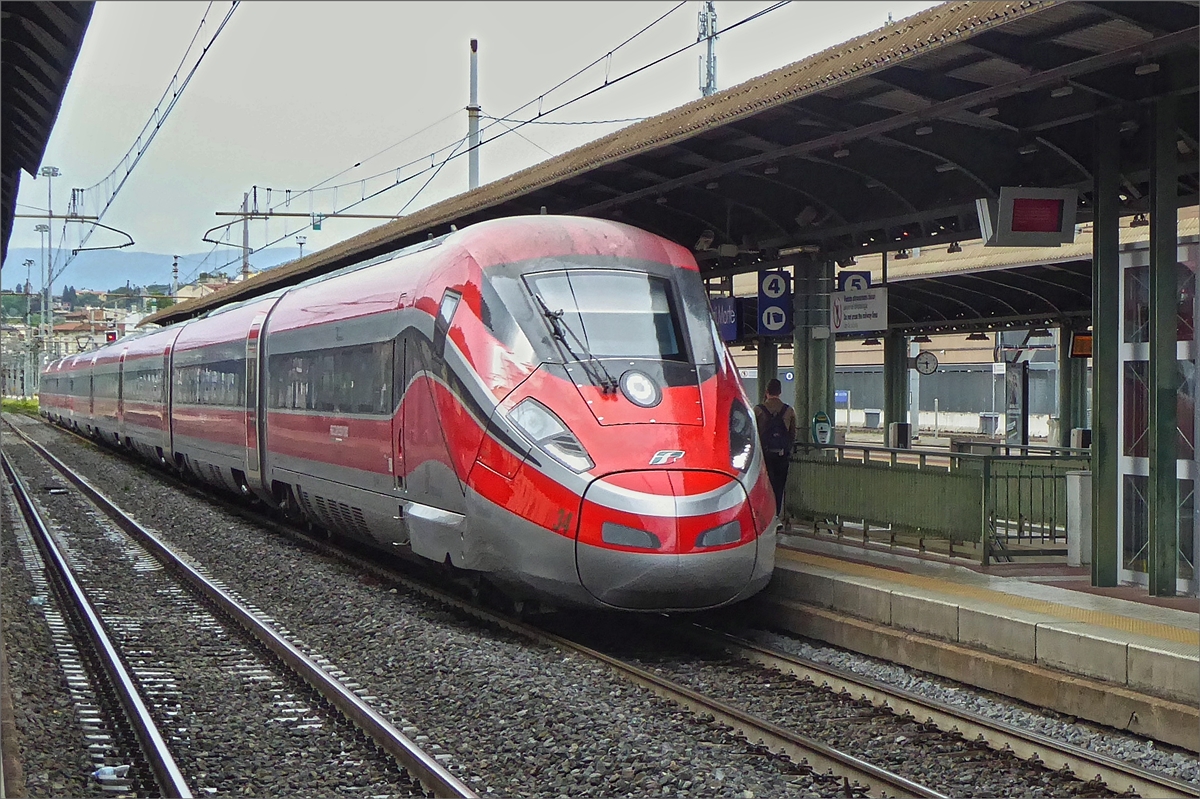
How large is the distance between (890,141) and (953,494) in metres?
2.99

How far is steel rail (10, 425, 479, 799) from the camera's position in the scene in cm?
598

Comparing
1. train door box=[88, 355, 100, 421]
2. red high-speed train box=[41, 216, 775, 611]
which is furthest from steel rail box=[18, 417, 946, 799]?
train door box=[88, 355, 100, 421]

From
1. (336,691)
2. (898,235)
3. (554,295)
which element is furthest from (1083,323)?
(336,691)

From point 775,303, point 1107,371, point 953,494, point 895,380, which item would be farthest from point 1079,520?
point 895,380

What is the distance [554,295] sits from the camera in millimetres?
9508

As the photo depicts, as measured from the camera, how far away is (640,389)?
8.98 meters

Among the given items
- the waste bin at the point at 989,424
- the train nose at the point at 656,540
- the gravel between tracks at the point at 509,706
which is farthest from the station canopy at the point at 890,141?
the waste bin at the point at 989,424

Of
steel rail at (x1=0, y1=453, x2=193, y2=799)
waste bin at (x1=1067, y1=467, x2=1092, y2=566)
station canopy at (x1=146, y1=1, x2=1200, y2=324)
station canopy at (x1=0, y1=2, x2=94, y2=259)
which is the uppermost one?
station canopy at (x1=0, y1=2, x2=94, y2=259)

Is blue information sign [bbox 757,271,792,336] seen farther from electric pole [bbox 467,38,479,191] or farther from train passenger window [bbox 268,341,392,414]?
electric pole [bbox 467,38,479,191]

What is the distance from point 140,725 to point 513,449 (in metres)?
2.91

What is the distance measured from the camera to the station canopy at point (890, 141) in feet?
25.5

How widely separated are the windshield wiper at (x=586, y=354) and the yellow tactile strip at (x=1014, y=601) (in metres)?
2.60

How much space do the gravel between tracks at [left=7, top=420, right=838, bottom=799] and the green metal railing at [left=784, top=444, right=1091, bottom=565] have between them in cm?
392

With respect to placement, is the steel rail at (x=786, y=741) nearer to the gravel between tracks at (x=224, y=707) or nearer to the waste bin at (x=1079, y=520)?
the gravel between tracks at (x=224, y=707)
